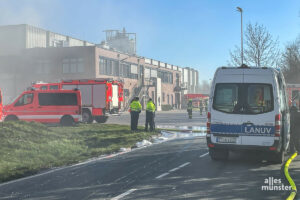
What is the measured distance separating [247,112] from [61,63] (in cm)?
4505

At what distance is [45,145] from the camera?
41.4 feet

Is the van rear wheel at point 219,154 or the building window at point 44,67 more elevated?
the building window at point 44,67

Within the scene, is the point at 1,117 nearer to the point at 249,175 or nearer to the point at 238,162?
the point at 238,162

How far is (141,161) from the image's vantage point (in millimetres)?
9906

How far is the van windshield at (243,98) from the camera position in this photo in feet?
29.6

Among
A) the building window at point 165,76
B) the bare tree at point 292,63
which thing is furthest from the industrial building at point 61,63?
the bare tree at point 292,63

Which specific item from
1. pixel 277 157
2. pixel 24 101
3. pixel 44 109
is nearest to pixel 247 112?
pixel 277 157

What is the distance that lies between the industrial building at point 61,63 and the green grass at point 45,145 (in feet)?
113

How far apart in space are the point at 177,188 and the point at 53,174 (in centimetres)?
323

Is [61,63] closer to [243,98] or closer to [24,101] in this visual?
[24,101]

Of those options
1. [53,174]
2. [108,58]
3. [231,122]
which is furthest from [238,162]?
[108,58]

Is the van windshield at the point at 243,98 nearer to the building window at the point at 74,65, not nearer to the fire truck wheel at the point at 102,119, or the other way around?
the fire truck wheel at the point at 102,119

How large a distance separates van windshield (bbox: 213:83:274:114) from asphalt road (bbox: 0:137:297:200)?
4.66ft

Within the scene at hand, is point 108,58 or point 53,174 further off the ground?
point 108,58
